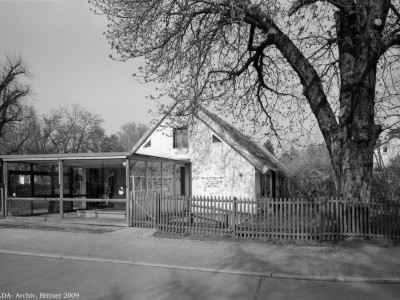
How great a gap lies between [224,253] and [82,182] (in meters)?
12.6

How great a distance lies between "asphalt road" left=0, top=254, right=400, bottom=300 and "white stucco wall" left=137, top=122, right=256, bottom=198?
1264 cm

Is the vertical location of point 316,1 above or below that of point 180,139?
above

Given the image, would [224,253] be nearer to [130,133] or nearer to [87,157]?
[87,157]

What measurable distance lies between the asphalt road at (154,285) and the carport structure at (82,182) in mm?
6613

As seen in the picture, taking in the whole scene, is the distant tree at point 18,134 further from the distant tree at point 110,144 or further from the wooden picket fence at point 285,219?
the wooden picket fence at point 285,219

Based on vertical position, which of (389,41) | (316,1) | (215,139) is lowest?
(215,139)

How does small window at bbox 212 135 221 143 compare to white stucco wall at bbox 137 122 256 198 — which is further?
small window at bbox 212 135 221 143

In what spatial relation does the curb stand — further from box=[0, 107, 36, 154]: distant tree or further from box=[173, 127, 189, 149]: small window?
box=[0, 107, 36, 154]: distant tree

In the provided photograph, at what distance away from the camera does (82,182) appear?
20594 millimetres

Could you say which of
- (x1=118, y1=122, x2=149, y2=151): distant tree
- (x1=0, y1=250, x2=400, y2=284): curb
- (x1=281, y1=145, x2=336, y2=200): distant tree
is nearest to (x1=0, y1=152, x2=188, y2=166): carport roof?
(x1=0, y1=250, x2=400, y2=284): curb

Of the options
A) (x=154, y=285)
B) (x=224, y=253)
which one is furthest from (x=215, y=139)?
(x=154, y=285)

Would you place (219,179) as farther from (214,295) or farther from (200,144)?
(214,295)

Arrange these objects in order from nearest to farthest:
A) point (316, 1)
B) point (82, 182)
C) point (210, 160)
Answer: point (316, 1)
point (82, 182)
point (210, 160)

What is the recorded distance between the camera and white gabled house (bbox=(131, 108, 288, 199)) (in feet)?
68.1
